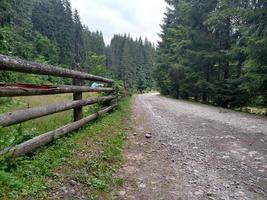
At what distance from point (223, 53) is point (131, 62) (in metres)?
75.3

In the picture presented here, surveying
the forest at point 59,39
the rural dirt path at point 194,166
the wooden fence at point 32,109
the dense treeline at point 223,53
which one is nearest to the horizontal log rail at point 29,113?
the wooden fence at point 32,109

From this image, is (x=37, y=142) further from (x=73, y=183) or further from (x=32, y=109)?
(x=73, y=183)

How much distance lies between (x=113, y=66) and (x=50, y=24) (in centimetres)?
3878

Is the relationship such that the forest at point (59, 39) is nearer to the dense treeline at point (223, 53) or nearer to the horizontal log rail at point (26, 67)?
the dense treeline at point (223, 53)

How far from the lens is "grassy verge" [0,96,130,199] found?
301cm

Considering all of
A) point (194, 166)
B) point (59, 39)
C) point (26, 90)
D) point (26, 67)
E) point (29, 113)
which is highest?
point (59, 39)

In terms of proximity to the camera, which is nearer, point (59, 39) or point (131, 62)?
point (59, 39)

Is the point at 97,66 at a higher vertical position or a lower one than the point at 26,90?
higher

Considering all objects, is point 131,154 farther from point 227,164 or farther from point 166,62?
point 166,62

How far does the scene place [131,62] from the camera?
94.8 metres

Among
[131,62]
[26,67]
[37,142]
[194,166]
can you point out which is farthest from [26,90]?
[131,62]

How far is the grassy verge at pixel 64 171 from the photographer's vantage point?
301 centimetres

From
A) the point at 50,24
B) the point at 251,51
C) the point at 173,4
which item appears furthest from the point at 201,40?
the point at 50,24

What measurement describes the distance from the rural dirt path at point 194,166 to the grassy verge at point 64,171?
0.94ft
